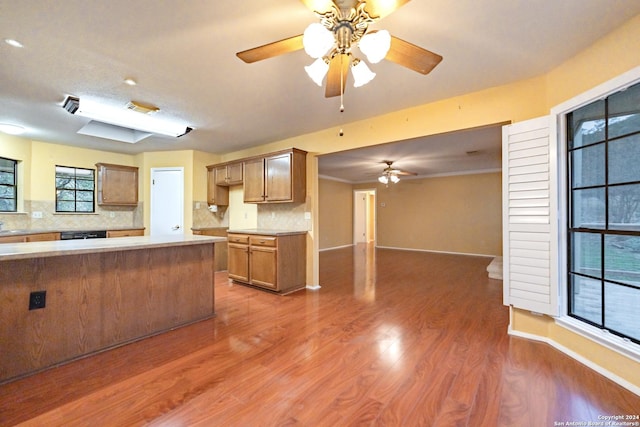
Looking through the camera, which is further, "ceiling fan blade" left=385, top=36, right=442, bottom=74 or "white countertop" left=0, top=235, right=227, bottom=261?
"white countertop" left=0, top=235, right=227, bottom=261

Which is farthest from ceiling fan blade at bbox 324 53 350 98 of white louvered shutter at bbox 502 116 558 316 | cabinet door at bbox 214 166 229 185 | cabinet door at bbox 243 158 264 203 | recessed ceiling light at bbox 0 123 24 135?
recessed ceiling light at bbox 0 123 24 135

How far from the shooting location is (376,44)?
1420 millimetres

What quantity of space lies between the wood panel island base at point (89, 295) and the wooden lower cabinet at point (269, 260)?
Result: 1.03 m

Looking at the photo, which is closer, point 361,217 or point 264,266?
point 264,266

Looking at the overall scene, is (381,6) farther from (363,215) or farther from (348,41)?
(363,215)

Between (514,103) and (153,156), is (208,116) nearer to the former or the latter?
(153,156)

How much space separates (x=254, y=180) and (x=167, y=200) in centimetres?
203

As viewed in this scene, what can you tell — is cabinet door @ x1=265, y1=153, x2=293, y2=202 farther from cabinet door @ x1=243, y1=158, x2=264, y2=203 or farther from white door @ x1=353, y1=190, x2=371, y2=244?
white door @ x1=353, y1=190, x2=371, y2=244

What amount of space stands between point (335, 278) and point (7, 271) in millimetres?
3938

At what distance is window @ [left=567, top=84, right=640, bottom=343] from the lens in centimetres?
185

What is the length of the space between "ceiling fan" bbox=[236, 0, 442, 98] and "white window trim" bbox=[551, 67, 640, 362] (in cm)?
130

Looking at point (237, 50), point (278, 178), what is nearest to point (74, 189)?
point (278, 178)

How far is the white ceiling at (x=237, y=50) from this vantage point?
1.66 metres

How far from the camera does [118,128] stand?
433 centimetres
